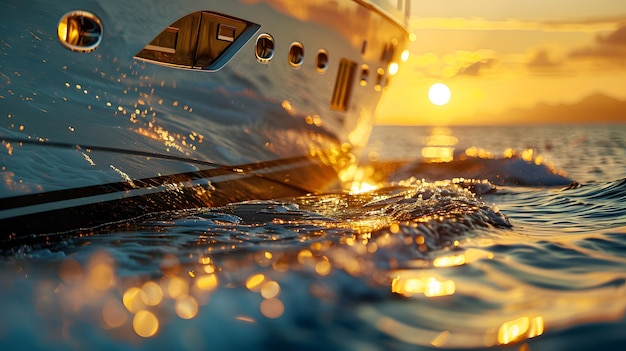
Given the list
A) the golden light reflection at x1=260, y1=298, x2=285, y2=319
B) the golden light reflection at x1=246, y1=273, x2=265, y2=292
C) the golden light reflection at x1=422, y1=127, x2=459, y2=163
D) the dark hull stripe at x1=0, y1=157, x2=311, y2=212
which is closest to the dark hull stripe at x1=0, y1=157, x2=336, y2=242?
the dark hull stripe at x1=0, y1=157, x2=311, y2=212

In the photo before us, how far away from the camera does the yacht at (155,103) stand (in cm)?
339

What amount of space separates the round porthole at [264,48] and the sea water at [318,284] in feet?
3.89

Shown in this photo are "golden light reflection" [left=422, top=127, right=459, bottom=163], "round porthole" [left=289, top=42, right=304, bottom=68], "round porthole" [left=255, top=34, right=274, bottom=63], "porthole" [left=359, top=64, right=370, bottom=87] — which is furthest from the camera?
Result: "golden light reflection" [left=422, top=127, right=459, bottom=163]

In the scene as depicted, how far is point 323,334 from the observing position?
8.07 feet

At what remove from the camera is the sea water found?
240 cm

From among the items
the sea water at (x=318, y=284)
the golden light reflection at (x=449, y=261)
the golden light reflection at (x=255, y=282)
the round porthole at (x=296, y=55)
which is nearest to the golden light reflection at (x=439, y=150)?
the round porthole at (x=296, y=55)

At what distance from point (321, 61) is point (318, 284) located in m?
2.99

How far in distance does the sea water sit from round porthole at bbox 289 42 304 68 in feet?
4.33

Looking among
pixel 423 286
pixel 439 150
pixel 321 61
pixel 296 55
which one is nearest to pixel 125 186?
pixel 296 55

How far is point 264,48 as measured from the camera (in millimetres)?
4656

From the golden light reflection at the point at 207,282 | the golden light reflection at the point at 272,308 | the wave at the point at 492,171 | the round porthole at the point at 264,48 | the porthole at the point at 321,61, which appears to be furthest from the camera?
the wave at the point at 492,171

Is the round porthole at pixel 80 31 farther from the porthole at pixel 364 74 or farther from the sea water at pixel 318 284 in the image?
the porthole at pixel 364 74

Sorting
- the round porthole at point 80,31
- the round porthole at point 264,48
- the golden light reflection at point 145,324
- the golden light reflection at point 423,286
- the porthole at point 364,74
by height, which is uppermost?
the porthole at point 364,74

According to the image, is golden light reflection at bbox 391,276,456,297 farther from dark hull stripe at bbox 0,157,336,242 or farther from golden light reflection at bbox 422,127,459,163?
golden light reflection at bbox 422,127,459,163
